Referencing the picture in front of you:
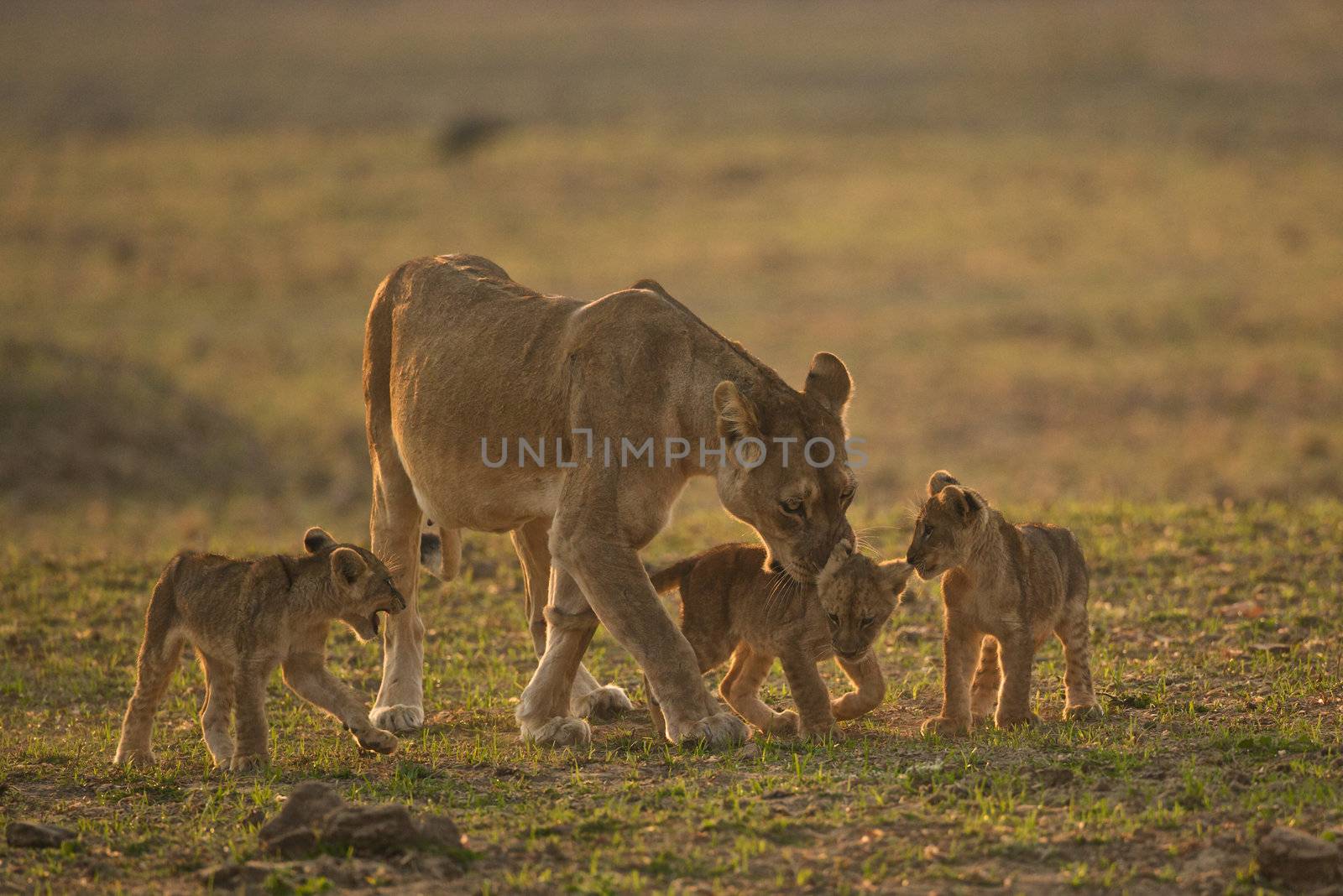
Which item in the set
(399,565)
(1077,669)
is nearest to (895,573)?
(1077,669)

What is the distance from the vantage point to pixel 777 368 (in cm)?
2291

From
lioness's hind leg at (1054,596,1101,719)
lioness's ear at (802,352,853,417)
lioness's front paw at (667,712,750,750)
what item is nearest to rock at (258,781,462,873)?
lioness's front paw at (667,712,750,750)

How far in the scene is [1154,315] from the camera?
25.0m

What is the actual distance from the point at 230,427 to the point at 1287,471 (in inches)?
466

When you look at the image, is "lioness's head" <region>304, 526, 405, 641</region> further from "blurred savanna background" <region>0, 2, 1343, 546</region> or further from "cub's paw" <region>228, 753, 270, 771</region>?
"blurred savanna background" <region>0, 2, 1343, 546</region>

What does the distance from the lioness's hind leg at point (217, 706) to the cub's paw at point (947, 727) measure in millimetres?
3135

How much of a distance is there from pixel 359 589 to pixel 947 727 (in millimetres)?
2686

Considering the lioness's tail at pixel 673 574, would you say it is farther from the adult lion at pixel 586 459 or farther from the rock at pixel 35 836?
the rock at pixel 35 836

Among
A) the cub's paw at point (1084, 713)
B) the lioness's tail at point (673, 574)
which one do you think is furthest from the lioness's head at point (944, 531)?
the lioness's tail at point (673, 574)

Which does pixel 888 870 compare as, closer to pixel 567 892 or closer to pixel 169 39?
pixel 567 892

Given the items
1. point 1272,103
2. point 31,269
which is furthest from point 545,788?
point 1272,103

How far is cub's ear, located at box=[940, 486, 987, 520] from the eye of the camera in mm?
7090

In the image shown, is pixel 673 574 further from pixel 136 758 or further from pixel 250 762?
pixel 136 758

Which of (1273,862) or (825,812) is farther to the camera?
(825,812)
